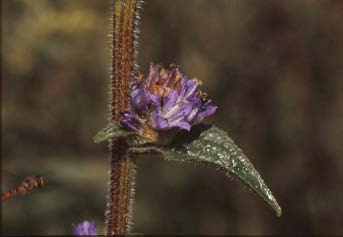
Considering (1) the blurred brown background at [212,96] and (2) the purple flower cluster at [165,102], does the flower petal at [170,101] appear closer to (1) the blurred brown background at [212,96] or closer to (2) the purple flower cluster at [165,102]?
(2) the purple flower cluster at [165,102]

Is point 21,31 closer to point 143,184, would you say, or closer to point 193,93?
point 143,184

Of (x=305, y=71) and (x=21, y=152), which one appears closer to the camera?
(x=21, y=152)

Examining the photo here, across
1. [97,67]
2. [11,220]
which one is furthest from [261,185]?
[97,67]

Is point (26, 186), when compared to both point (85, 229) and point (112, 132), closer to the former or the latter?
point (85, 229)

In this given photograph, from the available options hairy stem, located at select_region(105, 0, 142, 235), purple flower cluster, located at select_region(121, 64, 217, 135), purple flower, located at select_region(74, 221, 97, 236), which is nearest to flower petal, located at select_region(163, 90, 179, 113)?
purple flower cluster, located at select_region(121, 64, 217, 135)

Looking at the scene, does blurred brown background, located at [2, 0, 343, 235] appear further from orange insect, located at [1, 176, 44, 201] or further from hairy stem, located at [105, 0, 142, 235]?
hairy stem, located at [105, 0, 142, 235]
